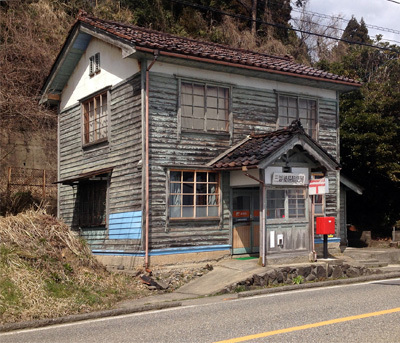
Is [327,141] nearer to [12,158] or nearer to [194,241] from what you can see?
[194,241]

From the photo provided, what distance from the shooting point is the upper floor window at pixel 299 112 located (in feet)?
55.1

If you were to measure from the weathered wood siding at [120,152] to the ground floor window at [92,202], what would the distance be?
1.55 ft

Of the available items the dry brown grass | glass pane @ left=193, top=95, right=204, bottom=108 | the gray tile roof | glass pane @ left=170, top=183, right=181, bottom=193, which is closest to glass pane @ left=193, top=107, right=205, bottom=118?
glass pane @ left=193, top=95, right=204, bottom=108

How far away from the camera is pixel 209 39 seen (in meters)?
33.1

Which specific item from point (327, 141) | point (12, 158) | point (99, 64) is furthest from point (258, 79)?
point (12, 158)

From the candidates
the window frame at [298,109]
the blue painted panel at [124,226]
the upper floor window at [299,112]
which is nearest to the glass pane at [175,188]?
the blue painted panel at [124,226]

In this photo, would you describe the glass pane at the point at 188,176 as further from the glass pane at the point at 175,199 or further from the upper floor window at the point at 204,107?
the upper floor window at the point at 204,107

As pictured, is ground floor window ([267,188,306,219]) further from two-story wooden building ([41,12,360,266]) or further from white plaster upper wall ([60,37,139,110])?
white plaster upper wall ([60,37,139,110])

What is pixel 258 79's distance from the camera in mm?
16203

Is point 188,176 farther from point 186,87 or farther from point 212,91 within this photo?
point 212,91

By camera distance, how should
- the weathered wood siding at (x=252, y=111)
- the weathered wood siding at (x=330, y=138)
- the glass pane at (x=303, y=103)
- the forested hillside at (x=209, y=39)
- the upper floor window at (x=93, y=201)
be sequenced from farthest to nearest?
the forested hillside at (x=209, y=39) < the weathered wood siding at (x=330, y=138) < the glass pane at (x=303, y=103) < the upper floor window at (x=93, y=201) < the weathered wood siding at (x=252, y=111)

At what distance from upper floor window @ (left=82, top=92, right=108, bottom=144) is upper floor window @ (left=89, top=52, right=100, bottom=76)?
83cm

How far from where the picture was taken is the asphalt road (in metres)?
6.80

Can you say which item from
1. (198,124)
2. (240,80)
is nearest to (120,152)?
(198,124)
